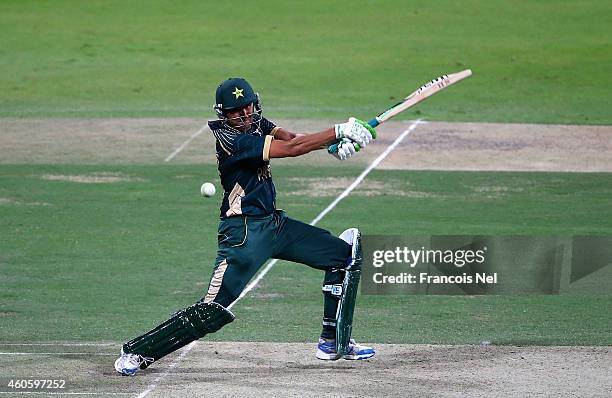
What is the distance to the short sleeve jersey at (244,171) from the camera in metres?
8.41

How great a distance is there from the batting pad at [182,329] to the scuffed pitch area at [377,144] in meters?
10.2

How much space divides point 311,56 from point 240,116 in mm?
21804

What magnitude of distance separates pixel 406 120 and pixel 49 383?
14.8 meters

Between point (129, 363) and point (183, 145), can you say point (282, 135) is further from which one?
point (183, 145)

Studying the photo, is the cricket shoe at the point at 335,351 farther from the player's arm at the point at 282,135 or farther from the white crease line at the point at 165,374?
the player's arm at the point at 282,135

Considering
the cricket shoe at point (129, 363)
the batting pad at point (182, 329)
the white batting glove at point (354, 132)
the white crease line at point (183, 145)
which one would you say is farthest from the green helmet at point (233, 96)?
the white crease line at point (183, 145)

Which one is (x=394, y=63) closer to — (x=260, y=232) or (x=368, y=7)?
(x=368, y=7)

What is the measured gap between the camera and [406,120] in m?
22.5

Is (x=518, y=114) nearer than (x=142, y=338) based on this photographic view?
No

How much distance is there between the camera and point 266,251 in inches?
339

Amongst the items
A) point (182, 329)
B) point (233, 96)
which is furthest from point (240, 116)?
point (182, 329)

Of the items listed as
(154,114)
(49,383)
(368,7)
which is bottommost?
(49,383)

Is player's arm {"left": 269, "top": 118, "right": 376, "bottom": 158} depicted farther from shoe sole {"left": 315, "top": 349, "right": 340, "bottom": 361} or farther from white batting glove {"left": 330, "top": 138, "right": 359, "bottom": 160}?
shoe sole {"left": 315, "top": 349, "right": 340, "bottom": 361}

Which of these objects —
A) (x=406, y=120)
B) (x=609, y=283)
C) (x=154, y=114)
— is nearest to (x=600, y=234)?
(x=609, y=283)
